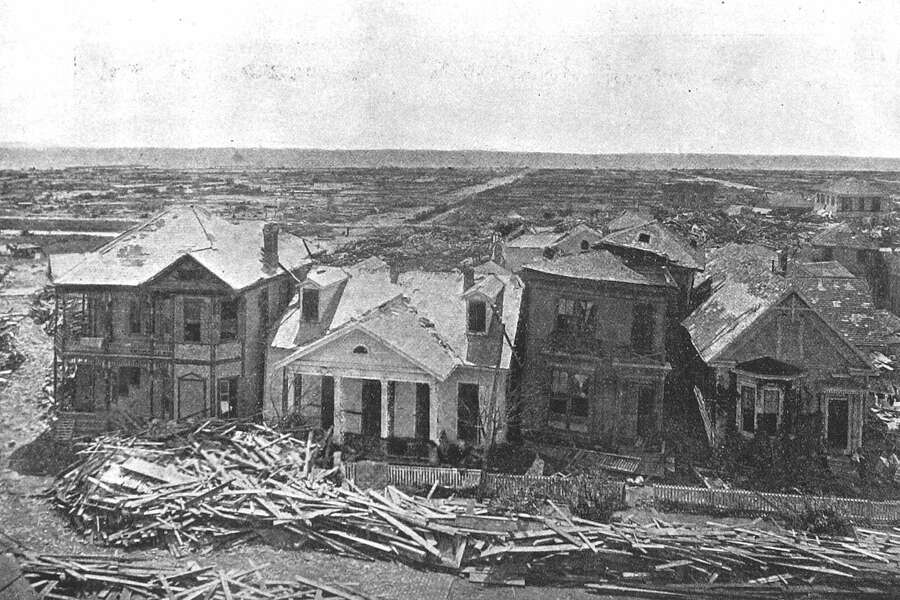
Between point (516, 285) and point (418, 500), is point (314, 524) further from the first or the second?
Result: point (516, 285)

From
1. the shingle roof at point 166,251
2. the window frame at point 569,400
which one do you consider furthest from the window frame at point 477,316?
the shingle roof at point 166,251

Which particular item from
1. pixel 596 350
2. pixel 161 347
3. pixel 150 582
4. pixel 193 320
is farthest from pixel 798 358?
pixel 161 347

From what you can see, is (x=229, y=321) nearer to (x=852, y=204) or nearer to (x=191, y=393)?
(x=191, y=393)

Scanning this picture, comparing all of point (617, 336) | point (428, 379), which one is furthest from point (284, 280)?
point (617, 336)

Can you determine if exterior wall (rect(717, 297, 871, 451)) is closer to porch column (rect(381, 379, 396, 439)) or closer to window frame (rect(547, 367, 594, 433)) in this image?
window frame (rect(547, 367, 594, 433))

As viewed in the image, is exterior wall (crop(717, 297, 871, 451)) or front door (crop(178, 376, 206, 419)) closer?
exterior wall (crop(717, 297, 871, 451))

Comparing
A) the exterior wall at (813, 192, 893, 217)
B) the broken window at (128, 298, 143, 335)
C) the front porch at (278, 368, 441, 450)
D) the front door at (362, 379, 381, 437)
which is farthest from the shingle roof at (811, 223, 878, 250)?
the broken window at (128, 298, 143, 335)

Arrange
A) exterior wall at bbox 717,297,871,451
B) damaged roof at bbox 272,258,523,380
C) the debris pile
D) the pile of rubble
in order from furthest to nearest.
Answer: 1. damaged roof at bbox 272,258,523,380
2. exterior wall at bbox 717,297,871,451
3. the pile of rubble
4. the debris pile
